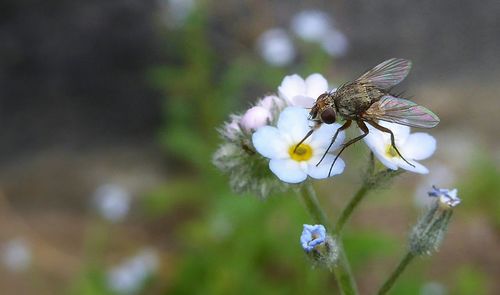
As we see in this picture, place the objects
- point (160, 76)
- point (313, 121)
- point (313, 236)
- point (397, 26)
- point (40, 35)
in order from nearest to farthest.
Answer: point (313, 236) → point (313, 121) → point (160, 76) → point (40, 35) → point (397, 26)

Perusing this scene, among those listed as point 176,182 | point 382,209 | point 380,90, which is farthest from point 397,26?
point 380,90

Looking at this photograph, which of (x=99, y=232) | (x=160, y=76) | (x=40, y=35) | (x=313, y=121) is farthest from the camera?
(x=40, y=35)

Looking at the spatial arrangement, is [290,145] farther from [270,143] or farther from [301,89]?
[301,89]

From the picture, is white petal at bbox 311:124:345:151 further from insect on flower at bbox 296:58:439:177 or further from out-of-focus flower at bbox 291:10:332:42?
out-of-focus flower at bbox 291:10:332:42

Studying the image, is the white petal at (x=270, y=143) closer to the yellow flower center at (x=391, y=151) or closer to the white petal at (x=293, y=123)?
the white petal at (x=293, y=123)

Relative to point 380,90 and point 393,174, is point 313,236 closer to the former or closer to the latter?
point 393,174

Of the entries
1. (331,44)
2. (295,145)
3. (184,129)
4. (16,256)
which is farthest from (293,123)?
(16,256)
